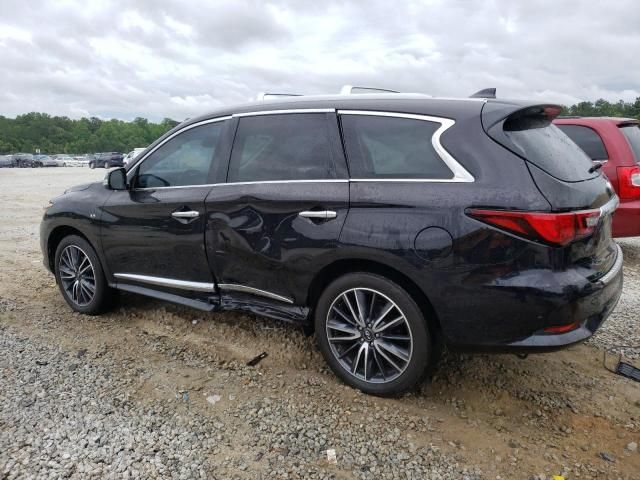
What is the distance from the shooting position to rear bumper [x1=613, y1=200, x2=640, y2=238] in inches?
226

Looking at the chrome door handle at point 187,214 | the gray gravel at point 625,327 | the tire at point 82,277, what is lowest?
the gray gravel at point 625,327

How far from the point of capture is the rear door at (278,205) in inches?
125

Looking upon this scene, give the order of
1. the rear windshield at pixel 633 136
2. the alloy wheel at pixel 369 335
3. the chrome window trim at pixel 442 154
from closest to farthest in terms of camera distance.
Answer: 1. the chrome window trim at pixel 442 154
2. the alloy wheel at pixel 369 335
3. the rear windshield at pixel 633 136

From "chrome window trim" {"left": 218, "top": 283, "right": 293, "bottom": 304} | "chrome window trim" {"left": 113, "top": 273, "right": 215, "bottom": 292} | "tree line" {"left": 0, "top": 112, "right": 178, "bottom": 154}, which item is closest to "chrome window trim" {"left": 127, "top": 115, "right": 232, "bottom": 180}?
"chrome window trim" {"left": 113, "top": 273, "right": 215, "bottom": 292}

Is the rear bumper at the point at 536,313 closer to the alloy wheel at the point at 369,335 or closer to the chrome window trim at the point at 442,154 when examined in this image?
the alloy wheel at the point at 369,335

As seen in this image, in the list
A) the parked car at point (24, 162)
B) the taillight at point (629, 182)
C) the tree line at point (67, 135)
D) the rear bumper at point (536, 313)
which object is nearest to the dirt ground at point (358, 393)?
the rear bumper at point (536, 313)

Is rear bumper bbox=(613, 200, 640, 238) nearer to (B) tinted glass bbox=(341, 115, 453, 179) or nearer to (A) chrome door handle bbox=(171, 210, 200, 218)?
(B) tinted glass bbox=(341, 115, 453, 179)

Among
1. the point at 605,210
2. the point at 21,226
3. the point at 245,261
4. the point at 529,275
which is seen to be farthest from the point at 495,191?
the point at 21,226

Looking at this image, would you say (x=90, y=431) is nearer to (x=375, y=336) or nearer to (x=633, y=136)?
(x=375, y=336)

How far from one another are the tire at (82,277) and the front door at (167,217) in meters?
0.23

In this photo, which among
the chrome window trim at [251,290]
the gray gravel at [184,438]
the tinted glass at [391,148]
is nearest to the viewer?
the gray gravel at [184,438]

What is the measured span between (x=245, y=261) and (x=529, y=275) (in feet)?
6.04

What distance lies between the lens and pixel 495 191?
8.80 ft

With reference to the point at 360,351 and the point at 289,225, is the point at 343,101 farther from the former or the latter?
the point at 360,351
